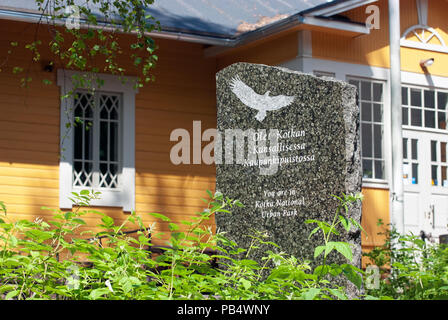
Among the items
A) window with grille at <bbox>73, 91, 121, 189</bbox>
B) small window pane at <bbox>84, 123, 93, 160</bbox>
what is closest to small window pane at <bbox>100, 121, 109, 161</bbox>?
window with grille at <bbox>73, 91, 121, 189</bbox>

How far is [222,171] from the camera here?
766cm

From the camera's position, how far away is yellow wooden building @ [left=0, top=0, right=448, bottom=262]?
1093 cm

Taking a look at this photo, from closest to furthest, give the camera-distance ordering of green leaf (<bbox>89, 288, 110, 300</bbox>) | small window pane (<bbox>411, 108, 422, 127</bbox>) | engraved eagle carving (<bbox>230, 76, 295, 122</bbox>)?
green leaf (<bbox>89, 288, 110, 300</bbox>) < engraved eagle carving (<bbox>230, 76, 295, 122</bbox>) < small window pane (<bbox>411, 108, 422, 127</bbox>)

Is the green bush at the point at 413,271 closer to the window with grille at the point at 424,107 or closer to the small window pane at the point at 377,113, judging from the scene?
the small window pane at the point at 377,113

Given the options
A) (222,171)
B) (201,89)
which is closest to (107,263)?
(222,171)

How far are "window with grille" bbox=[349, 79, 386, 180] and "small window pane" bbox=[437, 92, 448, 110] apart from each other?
1.29 m

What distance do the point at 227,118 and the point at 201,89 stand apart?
4.70m

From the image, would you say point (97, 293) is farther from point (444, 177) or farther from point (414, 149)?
point (444, 177)

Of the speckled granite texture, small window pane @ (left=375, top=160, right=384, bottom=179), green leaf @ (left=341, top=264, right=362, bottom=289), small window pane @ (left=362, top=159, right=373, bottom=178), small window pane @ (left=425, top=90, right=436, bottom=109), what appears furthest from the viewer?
small window pane @ (left=425, top=90, right=436, bottom=109)

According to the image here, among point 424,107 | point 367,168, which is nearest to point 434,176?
point 424,107

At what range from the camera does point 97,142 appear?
11.5m

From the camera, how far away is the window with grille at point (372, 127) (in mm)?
11930

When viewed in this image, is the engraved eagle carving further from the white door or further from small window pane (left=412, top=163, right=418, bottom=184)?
small window pane (left=412, top=163, right=418, bottom=184)
